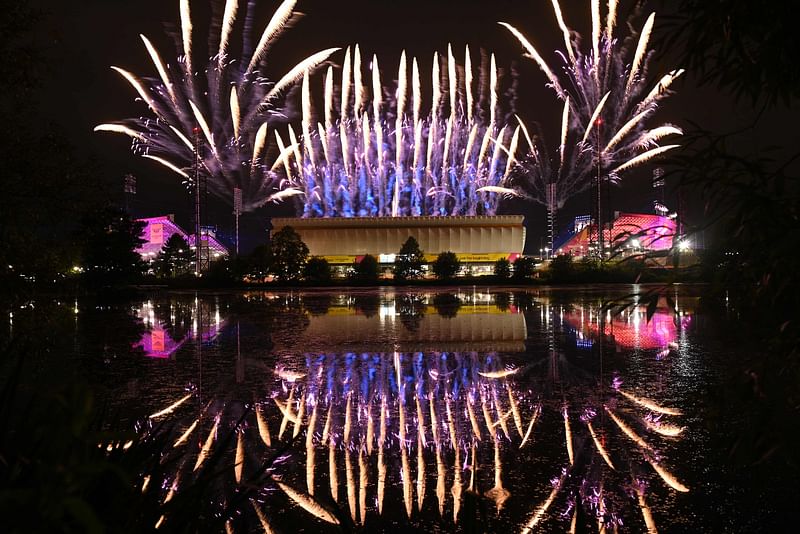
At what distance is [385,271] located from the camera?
6581 centimetres

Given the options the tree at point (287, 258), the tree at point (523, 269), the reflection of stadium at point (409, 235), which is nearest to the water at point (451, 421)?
the tree at point (523, 269)

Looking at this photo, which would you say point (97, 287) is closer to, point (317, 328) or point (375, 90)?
point (375, 90)

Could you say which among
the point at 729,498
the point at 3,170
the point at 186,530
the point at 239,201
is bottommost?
the point at 729,498

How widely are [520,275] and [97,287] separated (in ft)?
107

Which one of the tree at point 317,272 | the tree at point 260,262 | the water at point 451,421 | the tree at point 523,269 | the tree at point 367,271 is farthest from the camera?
the tree at point 367,271

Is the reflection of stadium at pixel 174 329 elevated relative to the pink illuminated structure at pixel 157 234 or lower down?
lower down

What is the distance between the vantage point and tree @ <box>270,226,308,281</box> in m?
52.2

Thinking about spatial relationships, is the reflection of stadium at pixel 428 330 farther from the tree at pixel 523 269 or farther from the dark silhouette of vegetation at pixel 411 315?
the tree at pixel 523 269

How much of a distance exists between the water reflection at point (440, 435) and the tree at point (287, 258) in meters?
38.9

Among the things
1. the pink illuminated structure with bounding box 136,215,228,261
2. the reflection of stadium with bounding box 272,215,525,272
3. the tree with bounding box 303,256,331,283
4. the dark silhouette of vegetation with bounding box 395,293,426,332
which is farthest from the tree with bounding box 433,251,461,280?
the pink illuminated structure with bounding box 136,215,228,261

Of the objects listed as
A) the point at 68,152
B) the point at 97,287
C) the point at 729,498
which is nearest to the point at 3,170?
the point at 68,152

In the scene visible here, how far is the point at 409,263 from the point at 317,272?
9202 millimetres

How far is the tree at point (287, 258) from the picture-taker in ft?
171

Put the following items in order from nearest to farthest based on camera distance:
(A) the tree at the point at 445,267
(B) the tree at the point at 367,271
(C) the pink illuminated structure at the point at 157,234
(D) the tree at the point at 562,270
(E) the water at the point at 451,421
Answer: (E) the water at the point at 451,421 → (D) the tree at the point at 562,270 → (A) the tree at the point at 445,267 → (B) the tree at the point at 367,271 → (C) the pink illuminated structure at the point at 157,234
